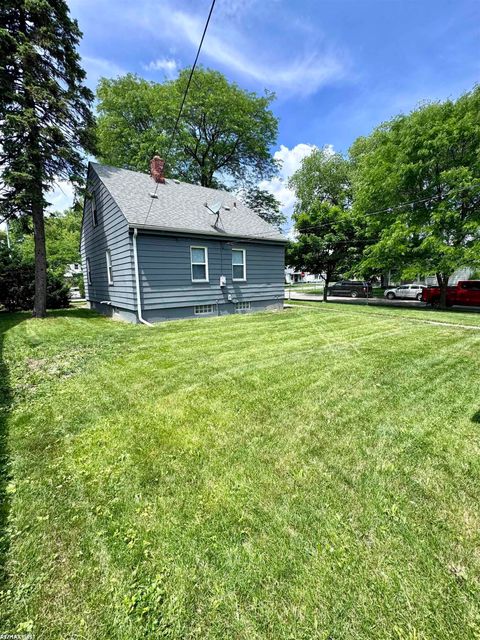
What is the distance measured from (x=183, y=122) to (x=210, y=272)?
17.1 metres

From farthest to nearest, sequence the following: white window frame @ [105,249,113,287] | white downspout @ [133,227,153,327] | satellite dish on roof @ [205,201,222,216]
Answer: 1. satellite dish on roof @ [205,201,222,216]
2. white window frame @ [105,249,113,287]
3. white downspout @ [133,227,153,327]

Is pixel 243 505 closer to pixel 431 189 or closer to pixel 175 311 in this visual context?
pixel 175 311

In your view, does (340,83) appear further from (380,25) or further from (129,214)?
(129,214)

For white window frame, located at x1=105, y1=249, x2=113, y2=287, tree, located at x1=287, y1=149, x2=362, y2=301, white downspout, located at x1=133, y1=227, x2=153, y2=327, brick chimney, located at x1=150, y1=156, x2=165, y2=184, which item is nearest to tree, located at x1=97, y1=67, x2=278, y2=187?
brick chimney, located at x1=150, y1=156, x2=165, y2=184

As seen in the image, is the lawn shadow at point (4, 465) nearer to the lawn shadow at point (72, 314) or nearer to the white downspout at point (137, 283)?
the white downspout at point (137, 283)

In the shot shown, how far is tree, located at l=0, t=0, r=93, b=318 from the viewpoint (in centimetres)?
886

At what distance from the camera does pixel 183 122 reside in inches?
831

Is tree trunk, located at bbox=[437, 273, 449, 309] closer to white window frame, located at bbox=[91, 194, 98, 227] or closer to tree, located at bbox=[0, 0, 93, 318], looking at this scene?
white window frame, located at bbox=[91, 194, 98, 227]

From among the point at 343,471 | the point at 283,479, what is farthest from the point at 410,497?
the point at 283,479

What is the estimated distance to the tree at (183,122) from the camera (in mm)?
20234

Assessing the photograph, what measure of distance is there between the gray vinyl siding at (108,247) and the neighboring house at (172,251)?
0.03 meters

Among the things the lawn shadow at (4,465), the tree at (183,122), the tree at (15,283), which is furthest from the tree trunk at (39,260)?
Answer: the tree at (183,122)

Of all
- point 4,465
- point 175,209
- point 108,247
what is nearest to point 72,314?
point 108,247

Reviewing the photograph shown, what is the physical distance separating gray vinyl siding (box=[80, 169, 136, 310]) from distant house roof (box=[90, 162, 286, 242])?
0.37 m
